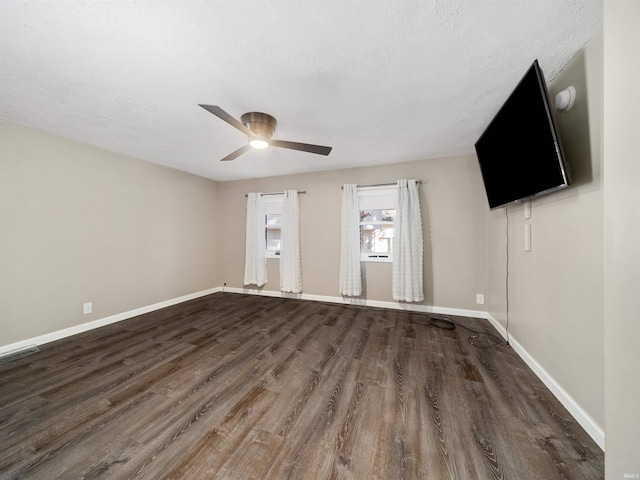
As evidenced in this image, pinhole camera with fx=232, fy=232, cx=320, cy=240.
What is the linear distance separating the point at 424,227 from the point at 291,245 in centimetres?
226

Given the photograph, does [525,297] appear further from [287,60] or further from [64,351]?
[64,351]

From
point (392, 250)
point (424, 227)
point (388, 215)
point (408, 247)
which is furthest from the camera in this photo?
point (388, 215)

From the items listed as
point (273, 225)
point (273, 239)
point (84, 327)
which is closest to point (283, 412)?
point (84, 327)

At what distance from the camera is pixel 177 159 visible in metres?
3.49

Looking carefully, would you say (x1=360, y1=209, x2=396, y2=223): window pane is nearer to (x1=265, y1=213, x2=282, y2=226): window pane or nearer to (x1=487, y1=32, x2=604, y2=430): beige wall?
(x1=265, y1=213, x2=282, y2=226): window pane

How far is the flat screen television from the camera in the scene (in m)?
1.43

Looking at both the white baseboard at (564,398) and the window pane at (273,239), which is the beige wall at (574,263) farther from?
the window pane at (273,239)

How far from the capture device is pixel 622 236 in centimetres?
71

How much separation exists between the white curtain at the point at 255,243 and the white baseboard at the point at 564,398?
12.6 feet

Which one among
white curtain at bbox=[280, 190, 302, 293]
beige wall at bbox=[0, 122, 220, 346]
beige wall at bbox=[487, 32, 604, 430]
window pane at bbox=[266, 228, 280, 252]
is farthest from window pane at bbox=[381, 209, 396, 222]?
beige wall at bbox=[0, 122, 220, 346]

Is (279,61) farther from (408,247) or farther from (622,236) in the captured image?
(408,247)

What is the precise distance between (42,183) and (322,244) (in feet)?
11.7

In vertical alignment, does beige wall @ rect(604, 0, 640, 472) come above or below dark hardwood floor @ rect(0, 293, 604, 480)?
above

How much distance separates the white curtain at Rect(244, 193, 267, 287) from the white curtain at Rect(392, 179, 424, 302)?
248cm
